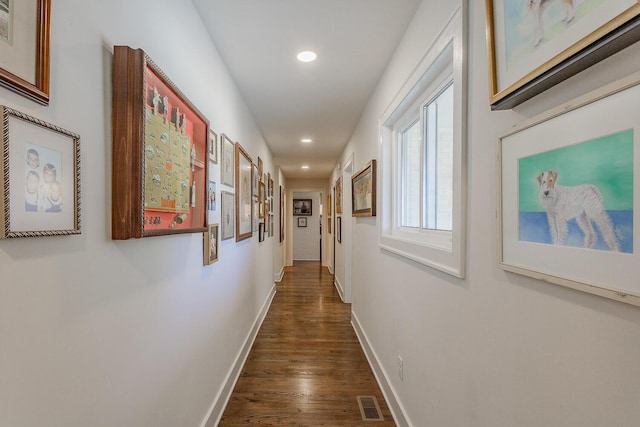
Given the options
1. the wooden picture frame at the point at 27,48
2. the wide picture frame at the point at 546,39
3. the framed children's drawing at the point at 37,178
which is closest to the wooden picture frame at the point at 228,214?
the framed children's drawing at the point at 37,178

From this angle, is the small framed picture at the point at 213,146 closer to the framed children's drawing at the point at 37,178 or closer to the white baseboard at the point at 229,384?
the framed children's drawing at the point at 37,178

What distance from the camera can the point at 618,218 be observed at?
0.57 meters

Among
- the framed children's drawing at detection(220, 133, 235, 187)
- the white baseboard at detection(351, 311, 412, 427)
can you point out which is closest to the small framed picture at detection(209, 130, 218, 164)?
the framed children's drawing at detection(220, 133, 235, 187)

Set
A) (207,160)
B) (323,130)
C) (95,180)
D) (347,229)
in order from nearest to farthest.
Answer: (95,180) < (207,160) < (323,130) < (347,229)

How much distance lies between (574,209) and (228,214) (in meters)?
2.03

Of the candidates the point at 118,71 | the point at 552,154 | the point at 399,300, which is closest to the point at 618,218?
the point at 552,154

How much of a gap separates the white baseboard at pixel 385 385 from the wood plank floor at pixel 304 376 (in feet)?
0.15

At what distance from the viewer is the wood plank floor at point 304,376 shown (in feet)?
6.77

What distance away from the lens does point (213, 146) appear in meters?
1.96

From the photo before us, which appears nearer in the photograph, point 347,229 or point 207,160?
point 207,160

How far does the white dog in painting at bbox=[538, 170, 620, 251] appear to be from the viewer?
1.97 feet

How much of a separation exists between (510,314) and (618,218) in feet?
1.42

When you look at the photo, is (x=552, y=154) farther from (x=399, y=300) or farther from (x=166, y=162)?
(x=399, y=300)

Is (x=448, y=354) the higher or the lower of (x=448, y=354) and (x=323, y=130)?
the lower
